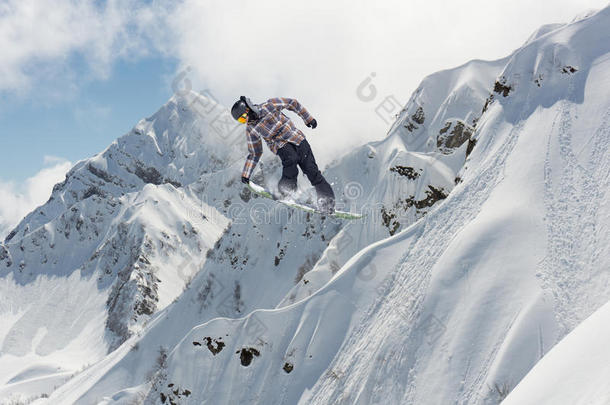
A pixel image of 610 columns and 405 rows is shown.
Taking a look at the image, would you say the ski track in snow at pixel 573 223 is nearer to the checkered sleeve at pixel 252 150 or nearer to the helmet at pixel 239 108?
the checkered sleeve at pixel 252 150

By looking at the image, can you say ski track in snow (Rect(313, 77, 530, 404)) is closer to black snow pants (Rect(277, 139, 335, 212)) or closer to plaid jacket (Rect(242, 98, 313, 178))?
black snow pants (Rect(277, 139, 335, 212))

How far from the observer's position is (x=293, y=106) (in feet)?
33.5

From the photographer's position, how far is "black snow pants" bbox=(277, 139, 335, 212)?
10.5 metres

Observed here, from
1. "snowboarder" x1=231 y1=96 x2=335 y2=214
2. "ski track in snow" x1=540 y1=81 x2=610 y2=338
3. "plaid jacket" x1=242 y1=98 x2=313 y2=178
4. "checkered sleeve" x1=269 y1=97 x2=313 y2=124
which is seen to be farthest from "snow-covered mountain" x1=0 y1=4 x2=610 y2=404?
"checkered sleeve" x1=269 y1=97 x2=313 y2=124

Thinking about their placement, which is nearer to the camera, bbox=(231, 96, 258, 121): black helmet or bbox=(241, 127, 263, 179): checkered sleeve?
bbox=(231, 96, 258, 121): black helmet

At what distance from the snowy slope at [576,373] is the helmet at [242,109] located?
7184mm

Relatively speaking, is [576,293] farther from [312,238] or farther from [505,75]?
[312,238]

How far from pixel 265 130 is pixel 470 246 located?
1037 cm

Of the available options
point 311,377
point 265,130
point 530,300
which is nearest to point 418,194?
point 311,377

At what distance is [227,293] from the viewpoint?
97.2 meters

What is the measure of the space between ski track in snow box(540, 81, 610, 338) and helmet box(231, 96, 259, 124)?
34.6 feet

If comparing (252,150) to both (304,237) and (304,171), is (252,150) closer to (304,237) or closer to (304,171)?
(304,171)

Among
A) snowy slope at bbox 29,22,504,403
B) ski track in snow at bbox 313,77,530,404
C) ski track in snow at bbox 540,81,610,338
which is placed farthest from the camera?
snowy slope at bbox 29,22,504,403

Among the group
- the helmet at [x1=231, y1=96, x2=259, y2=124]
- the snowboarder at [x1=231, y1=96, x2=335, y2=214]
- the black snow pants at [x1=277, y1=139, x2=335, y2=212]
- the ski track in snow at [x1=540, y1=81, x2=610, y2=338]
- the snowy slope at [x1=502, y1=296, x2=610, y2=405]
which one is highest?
the helmet at [x1=231, y1=96, x2=259, y2=124]
